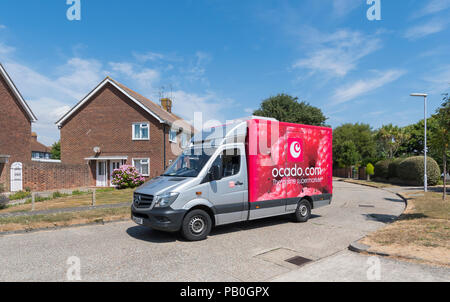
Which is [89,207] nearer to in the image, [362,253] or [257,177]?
[257,177]

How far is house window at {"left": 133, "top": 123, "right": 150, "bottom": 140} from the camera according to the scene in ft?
75.4

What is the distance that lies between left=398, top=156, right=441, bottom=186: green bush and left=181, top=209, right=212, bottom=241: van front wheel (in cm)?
2266

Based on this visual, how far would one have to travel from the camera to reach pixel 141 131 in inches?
914

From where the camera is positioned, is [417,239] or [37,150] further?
[37,150]

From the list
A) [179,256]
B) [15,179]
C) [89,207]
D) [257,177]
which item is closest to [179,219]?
[179,256]

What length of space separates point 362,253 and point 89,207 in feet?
33.2

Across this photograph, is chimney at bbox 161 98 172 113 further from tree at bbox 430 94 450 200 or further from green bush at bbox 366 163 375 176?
tree at bbox 430 94 450 200

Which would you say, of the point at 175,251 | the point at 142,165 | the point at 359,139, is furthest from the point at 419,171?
the point at 359,139

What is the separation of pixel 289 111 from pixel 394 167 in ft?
41.4

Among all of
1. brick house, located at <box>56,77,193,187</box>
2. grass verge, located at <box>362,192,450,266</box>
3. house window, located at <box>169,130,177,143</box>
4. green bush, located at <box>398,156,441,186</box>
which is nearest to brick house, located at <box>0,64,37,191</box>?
brick house, located at <box>56,77,193,187</box>

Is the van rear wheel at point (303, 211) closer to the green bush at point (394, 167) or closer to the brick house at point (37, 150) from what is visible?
the green bush at point (394, 167)

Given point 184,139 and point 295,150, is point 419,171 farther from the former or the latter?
point 184,139

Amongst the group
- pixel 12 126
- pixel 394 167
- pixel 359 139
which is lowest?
pixel 394 167
